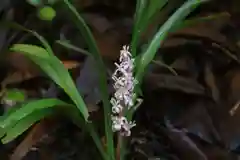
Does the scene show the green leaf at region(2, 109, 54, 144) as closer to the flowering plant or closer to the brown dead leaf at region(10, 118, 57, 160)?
the flowering plant

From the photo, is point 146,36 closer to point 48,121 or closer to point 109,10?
point 109,10

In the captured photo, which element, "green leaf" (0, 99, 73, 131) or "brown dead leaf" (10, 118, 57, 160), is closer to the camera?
"green leaf" (0, 99, 73, 131)

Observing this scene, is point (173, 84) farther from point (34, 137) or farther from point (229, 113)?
point (34, 137)

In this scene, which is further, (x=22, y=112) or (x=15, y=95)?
(x=15, y=95)

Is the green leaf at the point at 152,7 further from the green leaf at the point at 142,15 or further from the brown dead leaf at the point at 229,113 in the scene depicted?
the brown dead leaf at the point at 229,113

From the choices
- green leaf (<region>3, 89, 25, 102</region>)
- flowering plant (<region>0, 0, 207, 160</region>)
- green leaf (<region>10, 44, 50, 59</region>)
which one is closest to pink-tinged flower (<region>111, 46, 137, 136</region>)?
flowering plant (<region>0, 0, 207, 160</region>)

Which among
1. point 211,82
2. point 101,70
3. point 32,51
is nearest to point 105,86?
point 101,70

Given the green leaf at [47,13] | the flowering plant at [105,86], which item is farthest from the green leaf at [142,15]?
the green leaf at [47,13]

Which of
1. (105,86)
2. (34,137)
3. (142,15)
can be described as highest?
(142,15)
